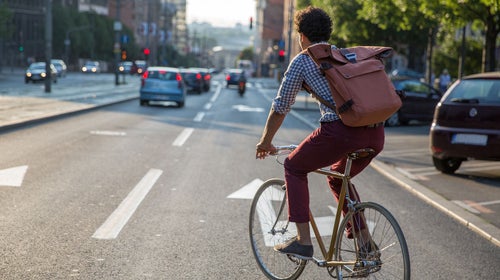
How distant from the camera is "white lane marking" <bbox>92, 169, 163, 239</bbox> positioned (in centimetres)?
718

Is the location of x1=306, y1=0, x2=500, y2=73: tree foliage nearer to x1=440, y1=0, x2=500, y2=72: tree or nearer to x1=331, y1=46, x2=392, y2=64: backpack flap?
x1=440, y1=0, x2=500, y2=72: tree

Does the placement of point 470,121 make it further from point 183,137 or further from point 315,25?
point 315,25

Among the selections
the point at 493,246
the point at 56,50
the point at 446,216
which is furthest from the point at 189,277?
the point at 56,50

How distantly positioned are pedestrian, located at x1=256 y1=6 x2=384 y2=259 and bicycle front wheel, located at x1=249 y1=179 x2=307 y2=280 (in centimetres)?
30

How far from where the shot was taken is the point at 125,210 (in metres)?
8.40

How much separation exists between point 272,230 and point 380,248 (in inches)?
47.7

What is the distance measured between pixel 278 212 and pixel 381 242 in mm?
1168

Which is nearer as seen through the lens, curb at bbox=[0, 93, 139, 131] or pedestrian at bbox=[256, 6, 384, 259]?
pedestrian at bbox=[256, 6, 384, 259]

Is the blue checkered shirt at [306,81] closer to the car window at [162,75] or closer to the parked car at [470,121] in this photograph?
the parked car at [470,121]

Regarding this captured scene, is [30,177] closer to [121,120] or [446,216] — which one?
[446,216]

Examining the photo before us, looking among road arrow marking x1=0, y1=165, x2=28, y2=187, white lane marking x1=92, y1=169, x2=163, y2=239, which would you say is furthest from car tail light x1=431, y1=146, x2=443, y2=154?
road arrow marking x1=0, y1=165, x2=28, y2=187

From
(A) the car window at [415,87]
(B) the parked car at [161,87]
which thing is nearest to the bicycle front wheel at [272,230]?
(A) the car window at [415,87]

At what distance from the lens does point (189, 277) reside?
5.71m

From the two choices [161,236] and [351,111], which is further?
[161,236]
